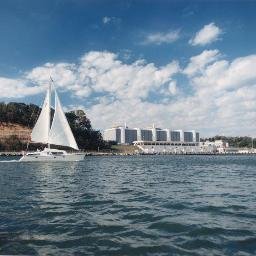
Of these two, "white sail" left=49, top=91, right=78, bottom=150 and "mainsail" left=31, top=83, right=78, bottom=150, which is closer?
"mainsail" left=31, top=83, right=78, bottom=150

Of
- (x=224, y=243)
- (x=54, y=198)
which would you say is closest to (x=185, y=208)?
(x=224, y=243)

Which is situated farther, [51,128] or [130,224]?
[51,128]

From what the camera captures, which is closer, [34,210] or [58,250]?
[58,250]

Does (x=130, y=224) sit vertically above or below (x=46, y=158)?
below

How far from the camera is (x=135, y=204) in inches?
999

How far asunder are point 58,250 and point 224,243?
615 cm

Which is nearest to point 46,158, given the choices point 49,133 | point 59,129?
point 49,133

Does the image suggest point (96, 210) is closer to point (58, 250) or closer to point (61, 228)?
point (61, 228)

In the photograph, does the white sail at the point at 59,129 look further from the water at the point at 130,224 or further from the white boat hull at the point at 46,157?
the water at the point at 130,224

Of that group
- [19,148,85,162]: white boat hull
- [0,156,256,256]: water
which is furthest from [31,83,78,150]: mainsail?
[0,156,256,256]: water

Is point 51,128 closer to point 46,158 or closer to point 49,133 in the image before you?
point 49,133

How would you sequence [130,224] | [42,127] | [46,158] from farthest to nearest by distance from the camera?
[46,158], [42,127], [130,224]

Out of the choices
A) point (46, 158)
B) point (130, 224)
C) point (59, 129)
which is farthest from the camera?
point (59, 129)

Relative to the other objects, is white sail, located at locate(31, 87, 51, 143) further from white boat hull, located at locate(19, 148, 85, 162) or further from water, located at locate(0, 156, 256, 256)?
water, located at locate(0, 156, 256, 256)
